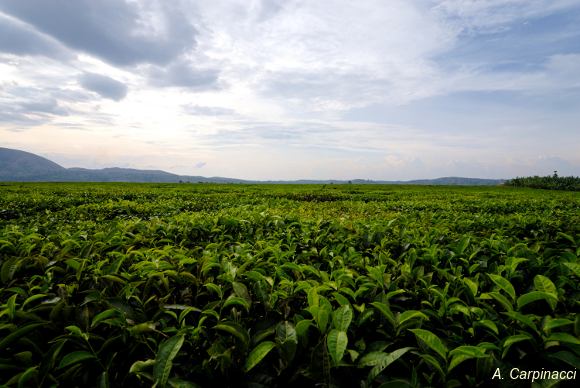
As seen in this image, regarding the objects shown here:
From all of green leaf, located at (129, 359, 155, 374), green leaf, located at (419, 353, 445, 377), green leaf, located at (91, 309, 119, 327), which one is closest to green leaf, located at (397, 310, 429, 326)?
green leaf, located at (419, 353, 445, 377)

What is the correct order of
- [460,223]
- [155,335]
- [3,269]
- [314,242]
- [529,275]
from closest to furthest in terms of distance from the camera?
[155,335] < [3,269] < [529,275] < [314,242] < [460,223]

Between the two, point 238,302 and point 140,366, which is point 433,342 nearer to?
point 238,302

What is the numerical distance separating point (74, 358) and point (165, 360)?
0.44 metres

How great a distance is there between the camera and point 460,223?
5.55 meters

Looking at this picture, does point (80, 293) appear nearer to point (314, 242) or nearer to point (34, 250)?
point (34, 250)

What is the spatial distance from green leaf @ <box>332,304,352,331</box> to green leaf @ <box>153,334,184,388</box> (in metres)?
0.78

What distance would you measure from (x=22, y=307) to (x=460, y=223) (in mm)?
5681

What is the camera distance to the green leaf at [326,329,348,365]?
5.02ft

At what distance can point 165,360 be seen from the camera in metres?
1.54

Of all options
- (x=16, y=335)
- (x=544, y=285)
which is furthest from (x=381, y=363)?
(x=16, y=335)

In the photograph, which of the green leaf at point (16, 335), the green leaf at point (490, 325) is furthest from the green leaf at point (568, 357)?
the green leaf at point (16, 335)

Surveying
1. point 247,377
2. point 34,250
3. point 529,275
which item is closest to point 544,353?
point 529,275

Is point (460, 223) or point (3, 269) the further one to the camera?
point (460, 223)

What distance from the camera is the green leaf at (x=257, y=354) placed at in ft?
5.07
